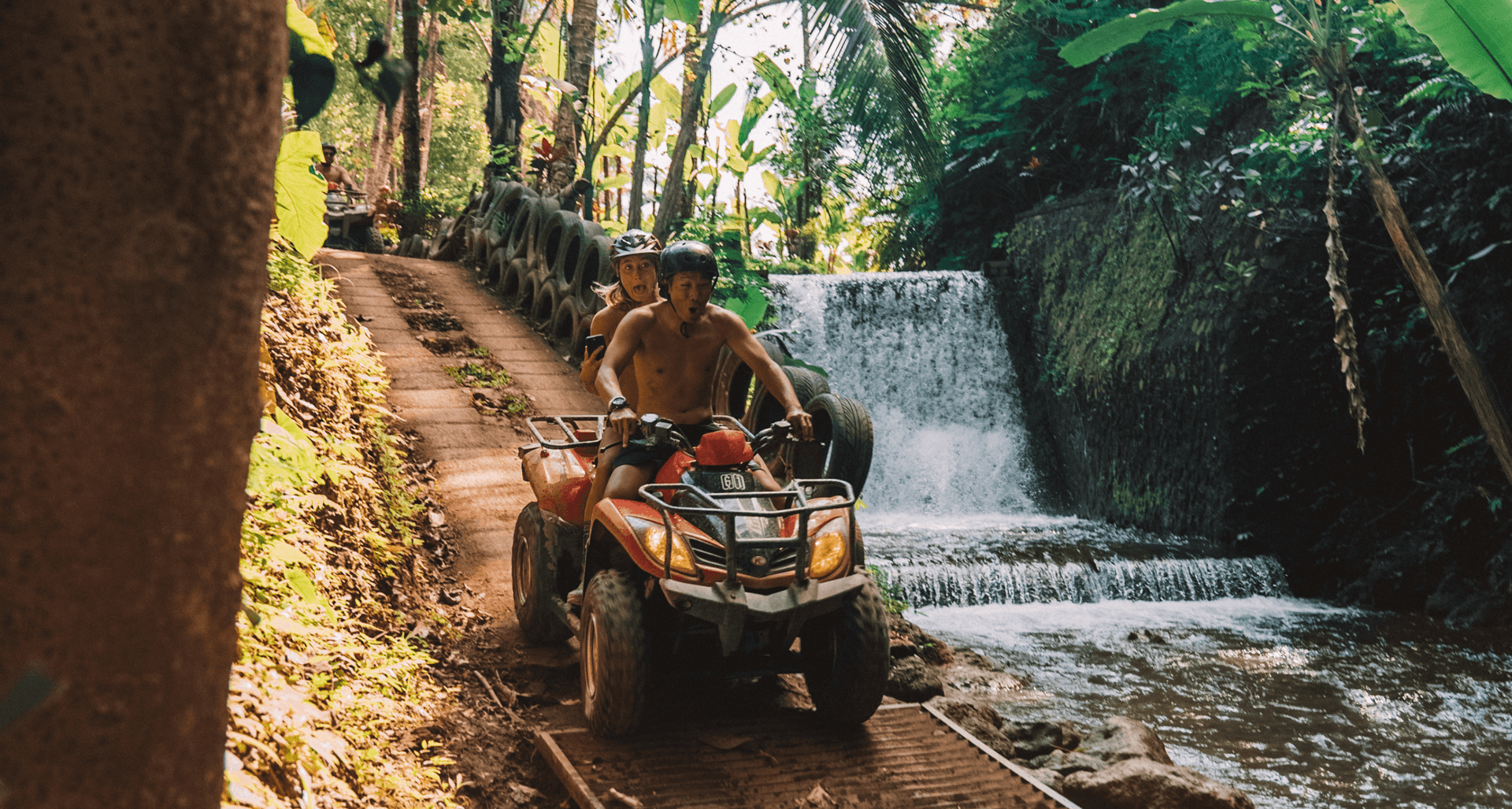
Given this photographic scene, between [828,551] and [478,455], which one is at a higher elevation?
[828,551]

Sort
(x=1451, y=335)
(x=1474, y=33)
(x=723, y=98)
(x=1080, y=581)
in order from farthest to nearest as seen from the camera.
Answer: (x=723, y=98), (x=1080, y=581), (x=1451, y=335), (x=1474, y=33)

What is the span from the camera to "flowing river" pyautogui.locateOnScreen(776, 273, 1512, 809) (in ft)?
18.9

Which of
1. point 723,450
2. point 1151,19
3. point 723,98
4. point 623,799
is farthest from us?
point 723,98

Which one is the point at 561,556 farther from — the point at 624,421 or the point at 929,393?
the point at 929,393

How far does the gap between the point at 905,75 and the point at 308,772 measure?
290 inches

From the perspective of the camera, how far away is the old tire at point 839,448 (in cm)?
623

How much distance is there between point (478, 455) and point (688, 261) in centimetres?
395

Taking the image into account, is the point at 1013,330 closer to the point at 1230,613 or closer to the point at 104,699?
the point at 1230,613

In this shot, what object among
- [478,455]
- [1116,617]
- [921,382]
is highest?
[921,382]

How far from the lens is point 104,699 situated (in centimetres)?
100

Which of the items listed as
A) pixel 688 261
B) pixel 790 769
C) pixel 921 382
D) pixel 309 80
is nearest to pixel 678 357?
pixel 688 261

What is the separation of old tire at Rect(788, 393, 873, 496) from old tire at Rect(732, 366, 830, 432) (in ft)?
1.98

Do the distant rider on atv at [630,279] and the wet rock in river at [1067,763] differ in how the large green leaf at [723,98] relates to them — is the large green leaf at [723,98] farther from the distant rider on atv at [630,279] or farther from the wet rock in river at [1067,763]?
the wet rock in river at [1067,763]

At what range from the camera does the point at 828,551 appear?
3697 millimetres
